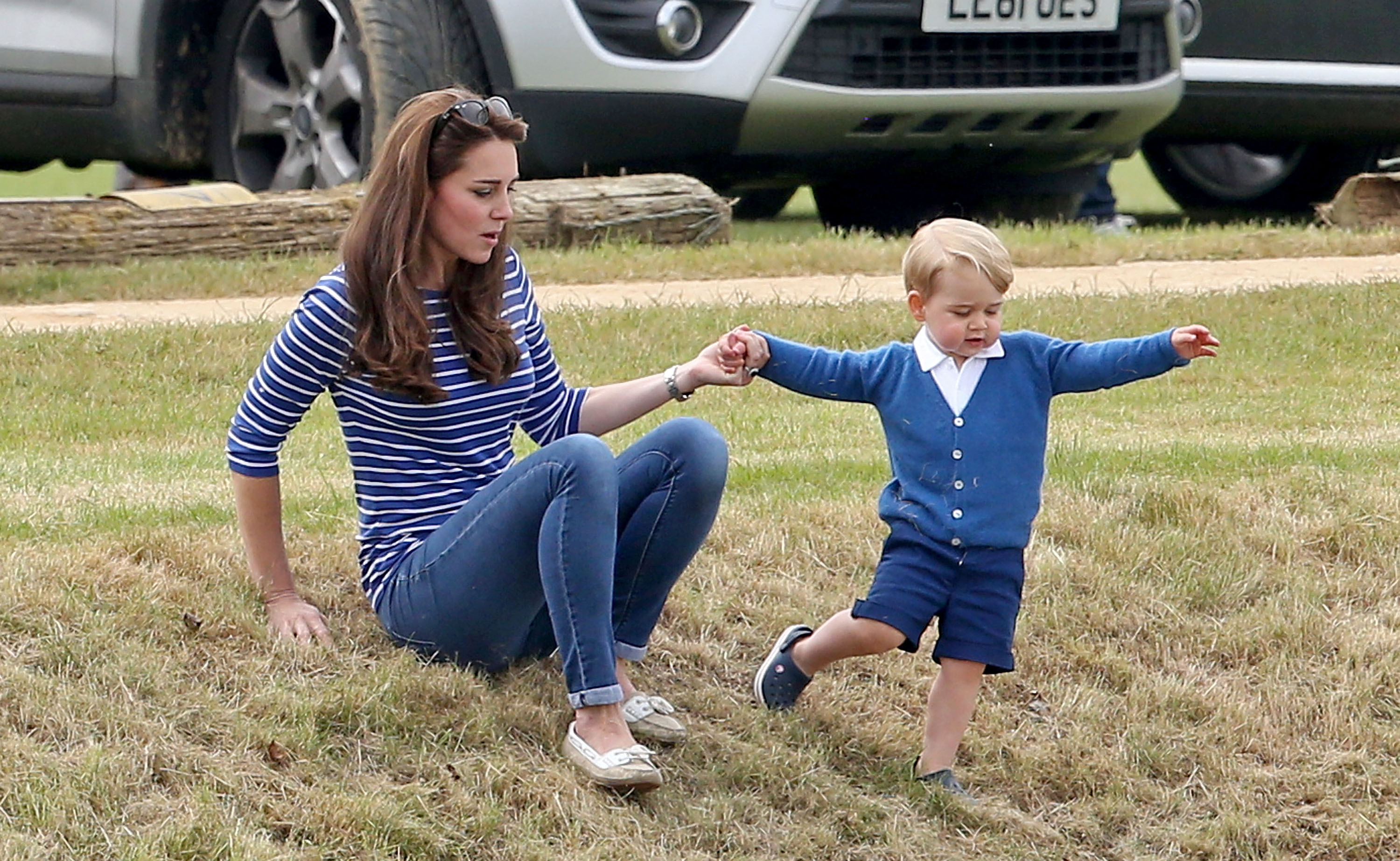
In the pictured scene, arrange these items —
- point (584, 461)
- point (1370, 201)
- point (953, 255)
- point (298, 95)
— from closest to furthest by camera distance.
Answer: point (584, 461) → point (953, 255) → point (298, 95) → point (1370, 201)

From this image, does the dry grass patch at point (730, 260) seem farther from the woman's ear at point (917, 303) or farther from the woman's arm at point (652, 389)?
the woman's ear at point (917, 303)

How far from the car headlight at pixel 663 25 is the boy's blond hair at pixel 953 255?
428 centimetres

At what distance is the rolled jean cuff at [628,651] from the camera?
4129 millimetres

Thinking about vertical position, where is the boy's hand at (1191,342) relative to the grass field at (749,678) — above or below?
above

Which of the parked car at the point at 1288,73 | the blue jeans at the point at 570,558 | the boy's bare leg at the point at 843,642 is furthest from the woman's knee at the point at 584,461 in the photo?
the parked car at the point at 1288,73

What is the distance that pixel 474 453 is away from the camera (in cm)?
400

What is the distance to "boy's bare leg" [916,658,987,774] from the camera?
403 cm

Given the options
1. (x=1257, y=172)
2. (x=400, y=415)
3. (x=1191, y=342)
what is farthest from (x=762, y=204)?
(x=1191, y=342)

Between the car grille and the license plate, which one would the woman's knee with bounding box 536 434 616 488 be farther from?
the license plate

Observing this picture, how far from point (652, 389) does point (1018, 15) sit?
4.88m

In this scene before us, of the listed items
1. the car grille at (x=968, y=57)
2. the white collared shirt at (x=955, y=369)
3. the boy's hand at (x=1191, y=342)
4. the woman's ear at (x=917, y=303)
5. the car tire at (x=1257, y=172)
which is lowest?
the car tire at (x=1257, y=172)

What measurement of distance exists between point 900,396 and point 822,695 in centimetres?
94

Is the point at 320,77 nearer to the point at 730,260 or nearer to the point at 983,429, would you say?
the point at 730,260

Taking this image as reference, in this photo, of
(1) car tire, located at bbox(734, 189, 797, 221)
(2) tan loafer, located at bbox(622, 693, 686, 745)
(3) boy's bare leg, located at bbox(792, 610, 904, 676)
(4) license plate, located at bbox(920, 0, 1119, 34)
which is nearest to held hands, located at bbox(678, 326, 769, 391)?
(3) boy's bare leg, located at bbox(792, 610, 904, 676)
